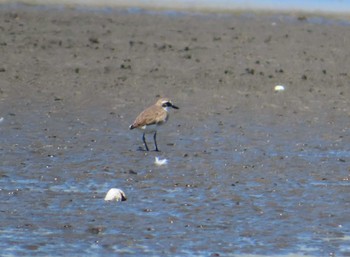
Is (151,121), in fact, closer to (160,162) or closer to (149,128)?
(149,128)

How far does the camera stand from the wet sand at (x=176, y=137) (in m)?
8.75

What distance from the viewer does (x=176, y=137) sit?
43.6 ft

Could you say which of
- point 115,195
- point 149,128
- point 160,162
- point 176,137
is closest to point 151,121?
point 149,128

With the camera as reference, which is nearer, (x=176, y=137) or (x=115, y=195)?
(x=115, y=195)

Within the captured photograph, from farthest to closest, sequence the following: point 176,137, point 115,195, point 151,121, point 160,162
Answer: point 176,137
point 151,121
point 160,162
point 115,195

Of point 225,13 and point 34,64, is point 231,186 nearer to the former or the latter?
point 34,64

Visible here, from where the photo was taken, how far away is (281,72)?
17859 mm

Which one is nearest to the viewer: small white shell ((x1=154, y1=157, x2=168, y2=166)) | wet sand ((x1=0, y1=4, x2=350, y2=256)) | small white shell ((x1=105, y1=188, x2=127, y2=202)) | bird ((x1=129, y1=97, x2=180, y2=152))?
wet sand ((x1=0, y1=4, x2=350, y2=256))

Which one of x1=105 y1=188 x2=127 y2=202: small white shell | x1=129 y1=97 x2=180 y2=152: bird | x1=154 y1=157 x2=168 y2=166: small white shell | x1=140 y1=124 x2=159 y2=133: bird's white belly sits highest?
x1=129 y1=97 x2=180 y2=152: bird

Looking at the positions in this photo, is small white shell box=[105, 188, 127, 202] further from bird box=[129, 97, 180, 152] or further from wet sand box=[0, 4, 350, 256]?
bird box=[129, 97, 180, 152]

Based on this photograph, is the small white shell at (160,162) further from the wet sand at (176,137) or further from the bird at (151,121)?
the bird at (151,121)

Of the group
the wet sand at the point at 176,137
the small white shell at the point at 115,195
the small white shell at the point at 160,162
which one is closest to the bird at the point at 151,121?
the wet sand at the point at 176,137

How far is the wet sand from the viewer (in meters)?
8.75

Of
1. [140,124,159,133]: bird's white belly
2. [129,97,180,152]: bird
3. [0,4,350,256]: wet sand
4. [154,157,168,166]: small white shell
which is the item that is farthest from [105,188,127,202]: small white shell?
[140,124,159,133]: bird's white belly
